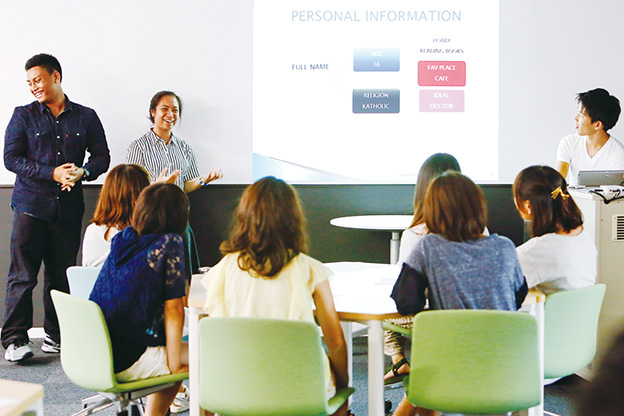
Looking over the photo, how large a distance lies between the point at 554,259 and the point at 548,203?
0.24 metres

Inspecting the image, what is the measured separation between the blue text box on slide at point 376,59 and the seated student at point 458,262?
2.62m

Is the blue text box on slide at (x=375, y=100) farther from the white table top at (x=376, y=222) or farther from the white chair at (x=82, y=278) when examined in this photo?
the white chair at (x=82, y=278)

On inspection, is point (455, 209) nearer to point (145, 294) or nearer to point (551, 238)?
point (551, 238)

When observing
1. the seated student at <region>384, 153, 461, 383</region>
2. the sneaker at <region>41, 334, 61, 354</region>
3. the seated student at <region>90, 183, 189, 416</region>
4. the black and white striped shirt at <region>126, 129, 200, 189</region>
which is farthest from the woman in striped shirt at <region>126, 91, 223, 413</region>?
the seated student at <region>90, 183, 189, 416</region>

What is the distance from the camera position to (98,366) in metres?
2.17

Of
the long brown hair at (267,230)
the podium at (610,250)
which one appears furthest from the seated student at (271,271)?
the podium at (610,250)

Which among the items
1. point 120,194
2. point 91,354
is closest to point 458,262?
point 91,354

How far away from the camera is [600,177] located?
3682 millimetres

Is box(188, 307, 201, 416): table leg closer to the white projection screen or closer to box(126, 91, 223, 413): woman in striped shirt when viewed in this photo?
box(126, 91, 223, 413): woman in striped shirt

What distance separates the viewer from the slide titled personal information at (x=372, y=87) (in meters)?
4.54

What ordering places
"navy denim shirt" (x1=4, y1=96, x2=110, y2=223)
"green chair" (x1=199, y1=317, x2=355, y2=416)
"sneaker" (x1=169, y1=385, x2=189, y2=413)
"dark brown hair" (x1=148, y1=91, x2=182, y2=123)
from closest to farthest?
1. "green chair" (x1=199, y1=317, x2=355, y2=416)
2. "sneaker" (x1=169, y1=385, x2=189, y2=413)
3. "navy denim shirt" (x1=4, y1=96, x2=110, y2=223)
4. "dark brown hair" (x1=148, y1=91, x2=182, y2=123)

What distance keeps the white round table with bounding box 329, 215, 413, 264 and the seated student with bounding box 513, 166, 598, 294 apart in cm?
129

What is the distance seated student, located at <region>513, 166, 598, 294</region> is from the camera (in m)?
2.55

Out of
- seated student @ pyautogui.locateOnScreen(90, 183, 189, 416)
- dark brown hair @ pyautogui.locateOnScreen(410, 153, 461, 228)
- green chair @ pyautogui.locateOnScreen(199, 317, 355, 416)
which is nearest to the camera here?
green chair @ pyautogui.locateOnScreen(199, 317, 355, 416)
